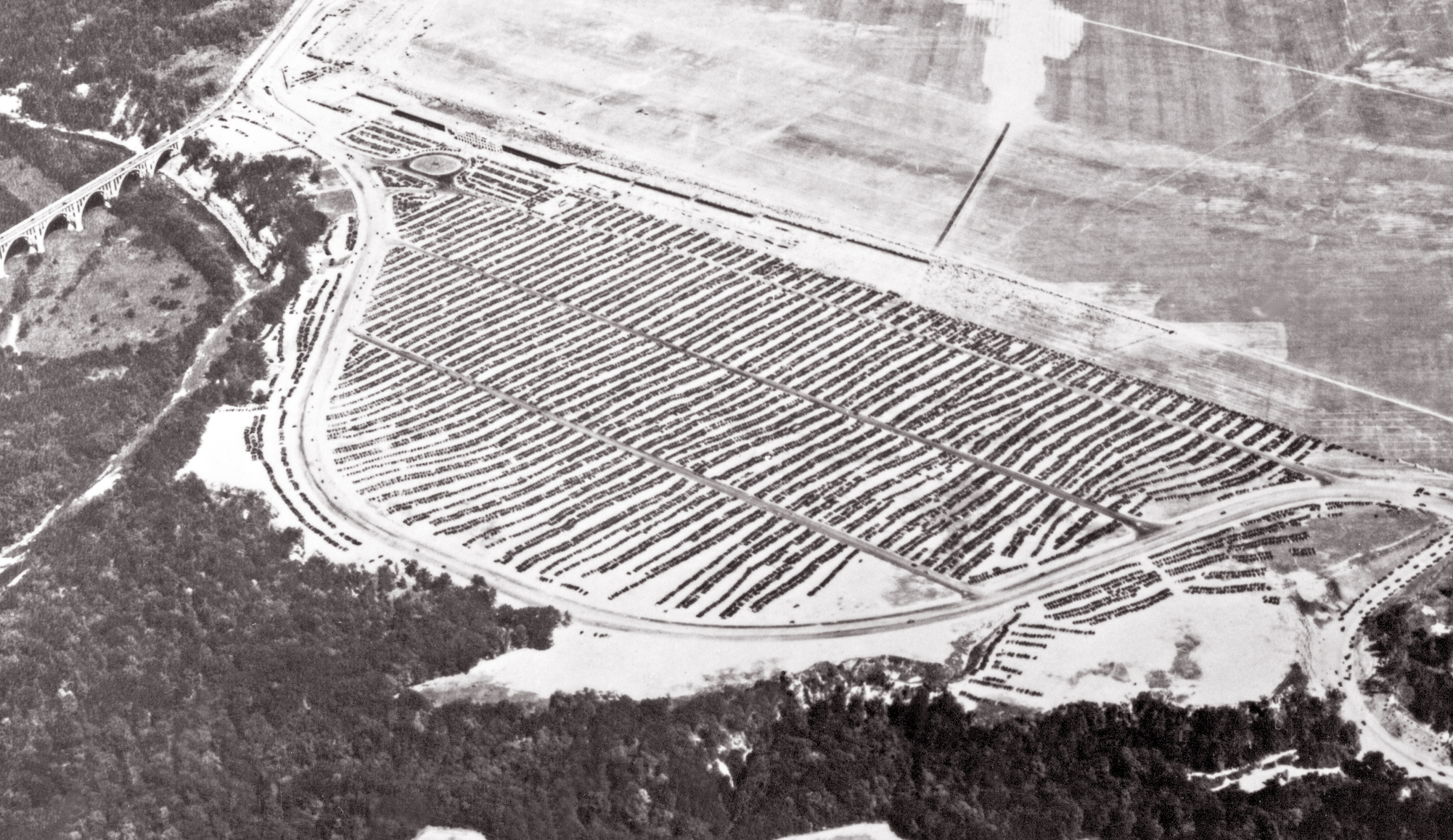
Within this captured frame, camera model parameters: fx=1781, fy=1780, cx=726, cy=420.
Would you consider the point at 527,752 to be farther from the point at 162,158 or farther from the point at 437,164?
the point at 162,158

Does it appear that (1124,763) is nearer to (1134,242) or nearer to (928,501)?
(928,501)

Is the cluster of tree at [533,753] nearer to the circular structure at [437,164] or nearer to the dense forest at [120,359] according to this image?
the dense forest at [120,359]

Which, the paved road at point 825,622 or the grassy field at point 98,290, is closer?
the paved road at point 825,622

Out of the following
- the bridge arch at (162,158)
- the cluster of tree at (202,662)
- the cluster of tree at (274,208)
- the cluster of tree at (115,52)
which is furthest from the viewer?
the cluster of tree at (115,52)

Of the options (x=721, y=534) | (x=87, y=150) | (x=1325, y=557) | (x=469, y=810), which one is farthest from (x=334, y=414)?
(x=1325, y=557)

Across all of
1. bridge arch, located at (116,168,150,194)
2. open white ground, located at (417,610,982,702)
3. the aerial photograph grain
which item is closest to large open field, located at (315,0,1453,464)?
the aerial photograph grain

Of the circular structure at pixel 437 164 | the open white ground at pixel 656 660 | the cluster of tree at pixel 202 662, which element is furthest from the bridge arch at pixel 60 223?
the open white ground at pixel 656 660

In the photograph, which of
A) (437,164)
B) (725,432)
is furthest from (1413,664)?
Result: (437,164)
